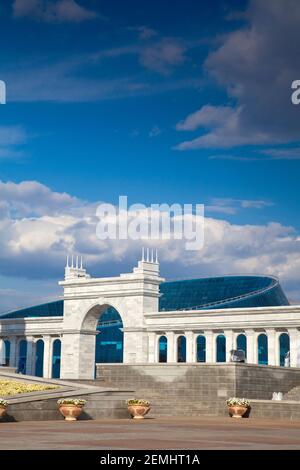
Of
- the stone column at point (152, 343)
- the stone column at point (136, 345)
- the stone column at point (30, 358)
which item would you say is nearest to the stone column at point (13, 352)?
the stone column at point (30, 358)

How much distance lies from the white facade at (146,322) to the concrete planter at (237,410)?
32250 millimetres

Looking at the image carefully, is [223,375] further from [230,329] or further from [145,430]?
[230,329]

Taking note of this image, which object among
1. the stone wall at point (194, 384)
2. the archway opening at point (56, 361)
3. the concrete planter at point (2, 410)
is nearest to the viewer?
the concrete planter at point (2, 410)

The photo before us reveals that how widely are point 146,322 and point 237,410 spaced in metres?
39.4

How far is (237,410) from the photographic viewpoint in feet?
157

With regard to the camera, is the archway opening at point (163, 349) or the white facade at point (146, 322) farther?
the archway opening at point (163, 349)

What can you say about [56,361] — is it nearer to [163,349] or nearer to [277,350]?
[163,349]

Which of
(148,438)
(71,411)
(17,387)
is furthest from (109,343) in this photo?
(148,438)

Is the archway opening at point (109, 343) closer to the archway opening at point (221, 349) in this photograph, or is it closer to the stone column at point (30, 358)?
the archway opening at point (221, 349)

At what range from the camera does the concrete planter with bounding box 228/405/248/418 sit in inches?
1877

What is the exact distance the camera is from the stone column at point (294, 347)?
3086 inches

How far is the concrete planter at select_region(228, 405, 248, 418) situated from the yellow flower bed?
35.4ft
